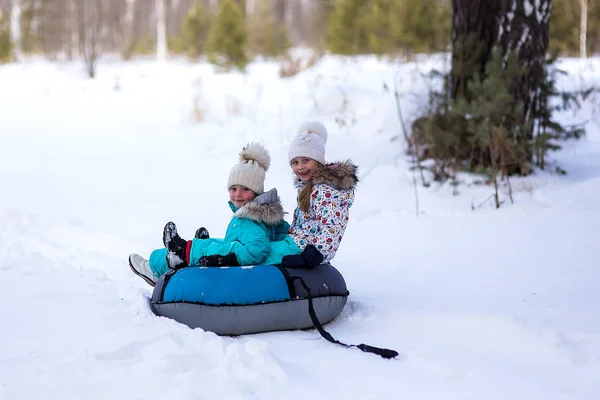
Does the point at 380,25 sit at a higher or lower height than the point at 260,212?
higher

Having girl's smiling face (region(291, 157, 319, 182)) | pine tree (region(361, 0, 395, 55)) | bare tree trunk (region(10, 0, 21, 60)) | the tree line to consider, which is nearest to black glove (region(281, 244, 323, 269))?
girl's smiling face (region(291, 157, 319, 182))

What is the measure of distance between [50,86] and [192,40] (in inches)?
527

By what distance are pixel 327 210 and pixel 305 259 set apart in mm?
340

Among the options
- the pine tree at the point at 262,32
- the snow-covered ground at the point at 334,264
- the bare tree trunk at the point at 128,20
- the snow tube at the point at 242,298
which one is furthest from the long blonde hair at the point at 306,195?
the bare tree trunk at the point at 128,20

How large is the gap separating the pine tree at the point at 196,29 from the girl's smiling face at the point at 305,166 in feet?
84.0

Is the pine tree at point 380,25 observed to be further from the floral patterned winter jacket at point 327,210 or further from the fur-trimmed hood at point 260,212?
the fur-trimmed hood at point 260,212

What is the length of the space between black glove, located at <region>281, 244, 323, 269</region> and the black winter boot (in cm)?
68

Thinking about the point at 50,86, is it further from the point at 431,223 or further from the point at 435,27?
the point at 431,223

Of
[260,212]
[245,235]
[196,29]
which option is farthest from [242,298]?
[196,29]

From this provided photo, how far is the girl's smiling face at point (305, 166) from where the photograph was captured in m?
4.23

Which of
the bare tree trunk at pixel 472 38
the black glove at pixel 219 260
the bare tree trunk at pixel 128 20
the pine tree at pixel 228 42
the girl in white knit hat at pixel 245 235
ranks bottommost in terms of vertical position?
the black glove at pixel 219 260

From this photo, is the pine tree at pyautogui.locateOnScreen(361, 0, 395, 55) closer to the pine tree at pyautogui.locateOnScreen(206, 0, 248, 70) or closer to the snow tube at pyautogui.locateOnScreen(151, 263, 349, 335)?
the pine tree at pyautogui.locateOnScreen(206, 0, 248, 70)

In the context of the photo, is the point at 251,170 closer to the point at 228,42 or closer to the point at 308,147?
the point at 308,147

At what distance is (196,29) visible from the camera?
29281 millimetres
